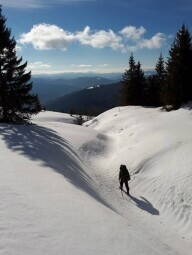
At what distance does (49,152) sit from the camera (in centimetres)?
1745

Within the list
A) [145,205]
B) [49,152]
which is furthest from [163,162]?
[49,152]

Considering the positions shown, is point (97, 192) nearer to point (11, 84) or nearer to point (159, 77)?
point (11, 84)

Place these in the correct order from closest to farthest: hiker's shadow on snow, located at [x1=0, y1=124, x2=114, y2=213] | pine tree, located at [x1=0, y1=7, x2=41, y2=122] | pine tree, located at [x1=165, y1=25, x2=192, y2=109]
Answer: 1. hiker's shadow on snow, located at [x1=0, y1=124, x2=114, y2=213]
2. pine tree, located at [x1=0, y1=7, x2=41, y2=122]
3. pine tree, located at [x1=165, y1=25, x2=192, y2=109]

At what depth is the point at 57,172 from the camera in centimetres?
1361

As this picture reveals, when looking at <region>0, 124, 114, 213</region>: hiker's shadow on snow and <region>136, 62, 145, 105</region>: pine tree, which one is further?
<region>136, 62, 145, 105</region>: pine tree

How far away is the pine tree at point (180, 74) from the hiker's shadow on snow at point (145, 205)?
70.5ft

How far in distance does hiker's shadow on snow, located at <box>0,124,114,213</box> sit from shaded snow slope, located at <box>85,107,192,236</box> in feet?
11.9

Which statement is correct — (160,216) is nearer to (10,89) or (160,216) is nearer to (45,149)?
(45,149)

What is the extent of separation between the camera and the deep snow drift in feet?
23.1

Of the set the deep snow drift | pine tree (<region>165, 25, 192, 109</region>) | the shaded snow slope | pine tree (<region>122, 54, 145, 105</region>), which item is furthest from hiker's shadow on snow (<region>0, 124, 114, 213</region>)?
pine tree (<region>122, 54, 145, 105</region>)

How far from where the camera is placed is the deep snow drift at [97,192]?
7.04 metres

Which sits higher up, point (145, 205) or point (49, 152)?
point (49, 152)

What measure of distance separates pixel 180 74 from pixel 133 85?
55.3 ft

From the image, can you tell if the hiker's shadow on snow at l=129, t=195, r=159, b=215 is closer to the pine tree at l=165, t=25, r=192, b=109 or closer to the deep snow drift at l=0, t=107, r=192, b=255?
the deep snow drift at l=0, t=107, r=192, b=255
